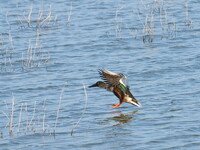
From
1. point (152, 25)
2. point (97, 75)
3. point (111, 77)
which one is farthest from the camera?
point (152, 25)

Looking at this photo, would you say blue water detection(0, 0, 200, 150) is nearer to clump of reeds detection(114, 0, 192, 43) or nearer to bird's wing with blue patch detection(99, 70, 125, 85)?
clump of reeds detection(114, 0, 192, 43)

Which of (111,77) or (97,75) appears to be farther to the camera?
(97,75)

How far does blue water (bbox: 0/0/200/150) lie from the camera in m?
9.16

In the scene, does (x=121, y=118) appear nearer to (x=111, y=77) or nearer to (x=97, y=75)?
(x=111, y=77)

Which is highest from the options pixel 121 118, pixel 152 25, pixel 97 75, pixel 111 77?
pixel 152 25

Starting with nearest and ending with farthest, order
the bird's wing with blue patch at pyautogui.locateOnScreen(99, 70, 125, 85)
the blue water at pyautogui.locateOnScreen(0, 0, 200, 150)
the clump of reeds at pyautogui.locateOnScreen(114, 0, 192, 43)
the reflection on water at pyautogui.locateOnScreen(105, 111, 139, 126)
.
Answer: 1. the blue water at pyautogui.locateOnScreen(0, 0, 200, 150)
2. the reflection on water at pyautogui.locateOnScreen(105, 111, 139, 126)
3. the bird's wing with blue patch at pyautogui.locateOnScreen(99, 70, 125, 85)
4. the clump of reeds at pyautogui.locateOnScreen(114, 0, 192, 43)

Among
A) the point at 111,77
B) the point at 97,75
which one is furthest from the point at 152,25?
the point at 111,77

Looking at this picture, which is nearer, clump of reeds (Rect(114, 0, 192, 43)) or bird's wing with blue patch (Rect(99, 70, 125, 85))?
bird's wing with blue patch (Rect(99, 70, 125, 85))

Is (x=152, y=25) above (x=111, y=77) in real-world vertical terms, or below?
above

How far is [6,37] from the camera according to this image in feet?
A: 55.8

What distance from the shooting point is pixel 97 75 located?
12992 millimetres

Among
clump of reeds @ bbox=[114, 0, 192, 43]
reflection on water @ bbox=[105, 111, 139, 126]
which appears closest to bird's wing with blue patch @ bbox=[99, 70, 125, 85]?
reflection on water @ bbox=[105, 111, 139, 126]

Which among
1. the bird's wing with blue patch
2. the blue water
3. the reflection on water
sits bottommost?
the reflection on water

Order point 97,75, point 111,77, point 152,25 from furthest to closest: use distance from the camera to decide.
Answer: point 152,25
point 97,75
point 111,77
